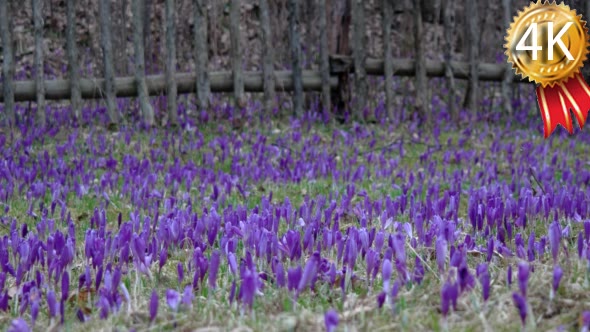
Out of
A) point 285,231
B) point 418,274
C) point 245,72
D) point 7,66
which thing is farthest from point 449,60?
point 418,274

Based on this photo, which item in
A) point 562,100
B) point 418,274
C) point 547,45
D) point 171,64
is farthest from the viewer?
point 171,64

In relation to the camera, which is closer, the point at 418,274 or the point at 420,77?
the point at 418,274

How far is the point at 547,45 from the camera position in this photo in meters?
6.27

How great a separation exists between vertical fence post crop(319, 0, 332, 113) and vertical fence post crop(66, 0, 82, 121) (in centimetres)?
286

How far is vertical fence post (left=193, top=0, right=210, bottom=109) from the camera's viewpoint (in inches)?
349

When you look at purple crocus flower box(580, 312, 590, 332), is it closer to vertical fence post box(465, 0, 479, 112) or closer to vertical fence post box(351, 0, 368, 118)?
vertical fence post box(351, 0, 368, 118)

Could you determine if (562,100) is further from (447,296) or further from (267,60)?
(447,296)

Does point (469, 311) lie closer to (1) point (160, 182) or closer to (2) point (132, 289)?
(2) point (132, 289)

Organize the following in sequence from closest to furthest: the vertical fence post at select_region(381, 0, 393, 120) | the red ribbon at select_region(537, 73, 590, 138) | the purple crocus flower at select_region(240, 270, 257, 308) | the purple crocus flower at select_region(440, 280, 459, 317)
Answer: the purple crocus flower at select_region(440, 280, 459, 317) < the purple crocus flower at select_region(240, 270, 257, 308) < the red ribbon at select_region(537, 73, 590, 138) < the vertical fence post at select_region(381, 0, 393, 120)

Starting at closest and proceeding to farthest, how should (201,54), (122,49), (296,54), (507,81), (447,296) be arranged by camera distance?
(447,296) < (201,54) < (296,54) < (122,49) < (507,81)

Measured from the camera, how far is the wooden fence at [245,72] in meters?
8.45

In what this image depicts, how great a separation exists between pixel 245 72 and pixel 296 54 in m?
0.65

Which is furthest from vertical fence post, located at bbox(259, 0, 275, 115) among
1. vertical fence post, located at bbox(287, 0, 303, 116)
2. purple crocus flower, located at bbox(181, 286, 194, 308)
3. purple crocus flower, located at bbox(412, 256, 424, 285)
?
purple crocus flower, located at bbox(181, 286, 194, 308)

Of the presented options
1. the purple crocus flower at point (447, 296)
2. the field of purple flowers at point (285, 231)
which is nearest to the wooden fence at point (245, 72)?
the field of purple flowers at point (285, 231)
